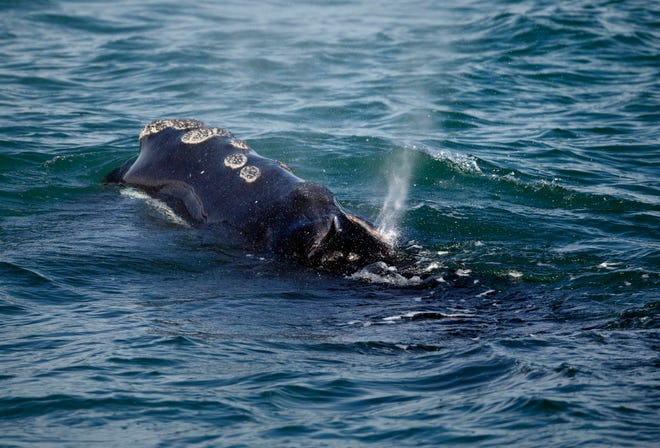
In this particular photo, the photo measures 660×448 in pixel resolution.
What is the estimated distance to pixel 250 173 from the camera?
30.9 ft

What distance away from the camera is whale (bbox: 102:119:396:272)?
8.59 meters

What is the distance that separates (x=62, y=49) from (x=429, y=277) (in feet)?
47.4

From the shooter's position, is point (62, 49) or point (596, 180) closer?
point (596, 180)

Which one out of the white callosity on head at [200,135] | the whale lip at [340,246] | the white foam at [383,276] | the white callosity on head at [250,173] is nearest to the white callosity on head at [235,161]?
the white callosity on head at [250,173]

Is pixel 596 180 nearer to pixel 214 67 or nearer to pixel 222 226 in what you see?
pixel 222 226

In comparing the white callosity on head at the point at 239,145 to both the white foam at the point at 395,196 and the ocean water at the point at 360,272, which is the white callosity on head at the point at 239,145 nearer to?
the ocean water at the point at 360,272

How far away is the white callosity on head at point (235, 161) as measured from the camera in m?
9.60

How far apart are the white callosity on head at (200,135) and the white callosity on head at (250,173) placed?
92 cm

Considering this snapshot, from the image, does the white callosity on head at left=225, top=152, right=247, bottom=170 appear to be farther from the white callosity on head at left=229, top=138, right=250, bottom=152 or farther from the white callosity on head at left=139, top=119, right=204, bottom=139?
the white callosity on head at left=139, top=119, right=204, bottom=139

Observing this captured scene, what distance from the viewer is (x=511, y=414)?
19.7 feet

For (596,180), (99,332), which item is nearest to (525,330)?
(99,332)

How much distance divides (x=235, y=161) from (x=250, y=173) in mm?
330

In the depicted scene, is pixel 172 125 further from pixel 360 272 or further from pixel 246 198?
pixel 360 272

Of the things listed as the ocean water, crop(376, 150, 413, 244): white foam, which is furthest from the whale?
crop(376, 150, 413, 244): white foam
